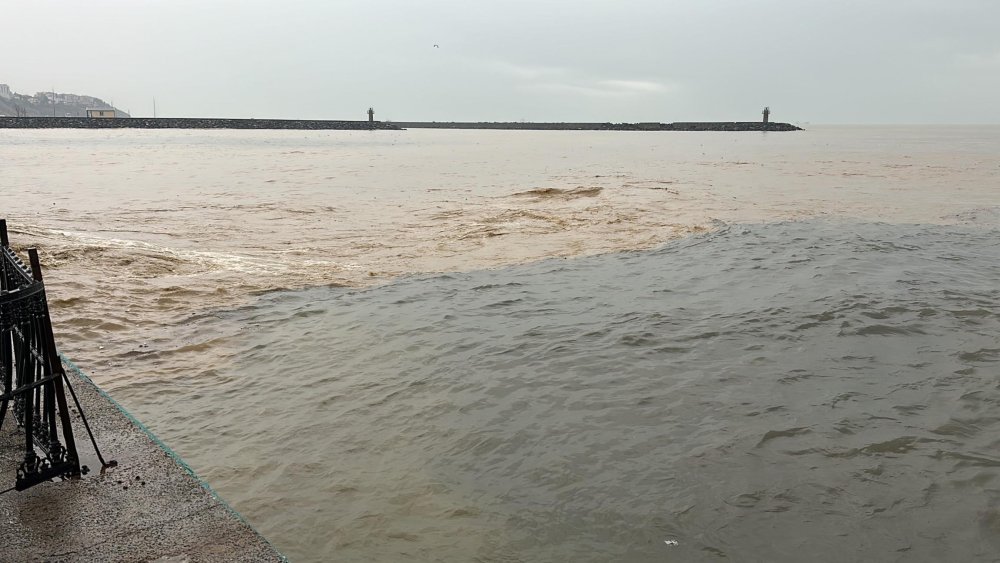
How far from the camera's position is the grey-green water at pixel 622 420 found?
12.8ft

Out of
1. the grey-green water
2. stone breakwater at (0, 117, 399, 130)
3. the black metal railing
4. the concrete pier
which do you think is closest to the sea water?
the grey-green water

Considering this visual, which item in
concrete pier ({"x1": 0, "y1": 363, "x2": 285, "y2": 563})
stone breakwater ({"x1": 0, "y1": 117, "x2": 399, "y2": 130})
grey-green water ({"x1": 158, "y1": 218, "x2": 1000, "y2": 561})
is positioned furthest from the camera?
stone breakwater ({"x1": 0, "y1": 117, "x2": 399, "y2": 130})

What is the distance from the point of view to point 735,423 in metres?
5.28

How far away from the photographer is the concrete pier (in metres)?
3.05

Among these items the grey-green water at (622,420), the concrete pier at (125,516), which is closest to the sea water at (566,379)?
the grey-green water at (622,420)

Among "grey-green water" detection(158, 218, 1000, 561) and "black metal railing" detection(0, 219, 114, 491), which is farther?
"grey-green water" detection(158, 218, 1000, 561)

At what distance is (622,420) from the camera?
538cm

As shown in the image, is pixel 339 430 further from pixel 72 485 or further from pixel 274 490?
pixel 72 485

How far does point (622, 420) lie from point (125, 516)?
3.60 metres

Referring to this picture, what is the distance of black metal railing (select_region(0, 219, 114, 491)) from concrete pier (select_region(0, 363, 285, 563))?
108 mm

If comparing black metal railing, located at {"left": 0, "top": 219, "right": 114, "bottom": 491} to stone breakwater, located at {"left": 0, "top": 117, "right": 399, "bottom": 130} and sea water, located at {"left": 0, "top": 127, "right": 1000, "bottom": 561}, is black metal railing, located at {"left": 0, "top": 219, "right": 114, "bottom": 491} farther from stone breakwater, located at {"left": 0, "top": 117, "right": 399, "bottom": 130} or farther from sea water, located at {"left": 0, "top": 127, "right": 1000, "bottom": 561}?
stone breakwater, located at {"left": 0, "top": 117, "right": 399, "bottom": 130}

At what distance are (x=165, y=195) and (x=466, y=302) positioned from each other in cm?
1699

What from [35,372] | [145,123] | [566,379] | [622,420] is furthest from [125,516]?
[145,123]

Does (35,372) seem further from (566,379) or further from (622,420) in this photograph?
(566,379)
